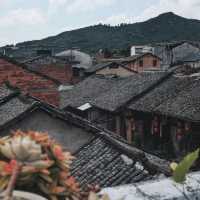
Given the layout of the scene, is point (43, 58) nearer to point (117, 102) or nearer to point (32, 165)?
point (117, 102)

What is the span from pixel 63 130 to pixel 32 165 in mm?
11768

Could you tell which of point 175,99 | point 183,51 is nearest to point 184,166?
point 175,99

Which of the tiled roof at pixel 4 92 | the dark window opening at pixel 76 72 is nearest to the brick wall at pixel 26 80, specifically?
the tiled roof at pixel 4 92

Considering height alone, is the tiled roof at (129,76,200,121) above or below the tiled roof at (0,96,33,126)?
below

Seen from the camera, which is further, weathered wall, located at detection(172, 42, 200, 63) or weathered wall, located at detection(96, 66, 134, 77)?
weathered wall, located at detection(172, 42, 200, 63)

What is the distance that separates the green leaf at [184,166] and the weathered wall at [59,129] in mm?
11100

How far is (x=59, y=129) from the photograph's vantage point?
1338 centimetres

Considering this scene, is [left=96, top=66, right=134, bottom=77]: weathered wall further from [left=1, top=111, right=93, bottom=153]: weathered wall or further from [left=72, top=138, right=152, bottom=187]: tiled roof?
[left=72, top=138, right=152, bottom=187]: tiled roof

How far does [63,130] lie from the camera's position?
44.0 feet

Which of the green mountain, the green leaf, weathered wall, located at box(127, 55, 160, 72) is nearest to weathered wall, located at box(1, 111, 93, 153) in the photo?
the green leaf

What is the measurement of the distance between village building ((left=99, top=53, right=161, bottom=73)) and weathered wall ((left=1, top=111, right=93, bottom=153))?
36765 mm

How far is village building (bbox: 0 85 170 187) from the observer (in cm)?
1012

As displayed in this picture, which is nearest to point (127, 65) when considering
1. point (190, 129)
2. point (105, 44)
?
point (190, 129)

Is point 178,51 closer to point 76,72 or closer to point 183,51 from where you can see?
point 183,51
